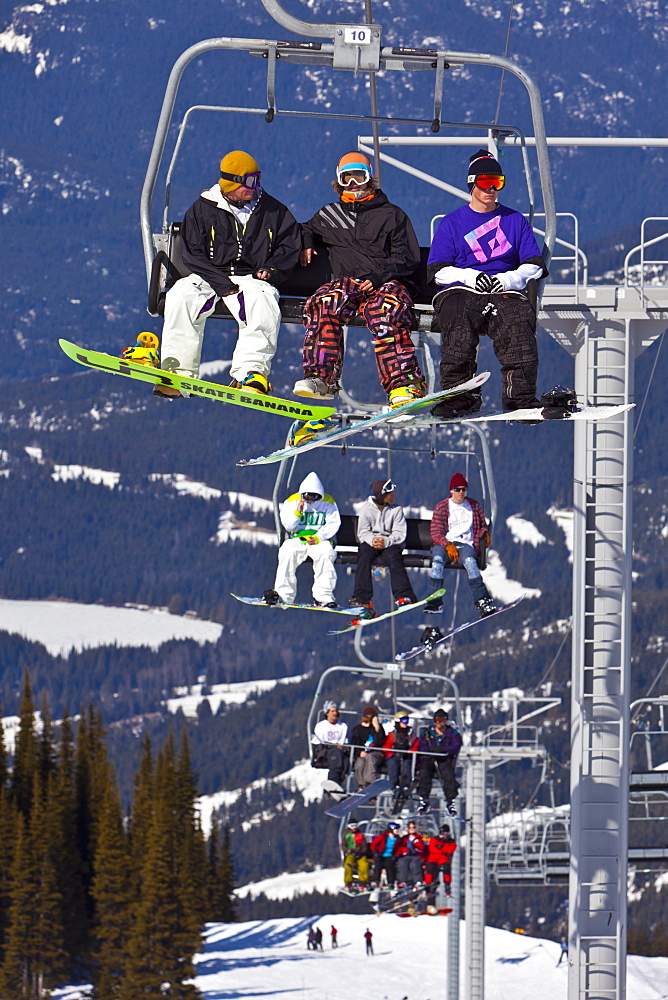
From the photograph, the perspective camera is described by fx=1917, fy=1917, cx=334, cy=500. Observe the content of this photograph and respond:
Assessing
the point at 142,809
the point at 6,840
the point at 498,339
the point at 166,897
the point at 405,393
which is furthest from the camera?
the point at 142,809

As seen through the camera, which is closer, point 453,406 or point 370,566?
point 453,406

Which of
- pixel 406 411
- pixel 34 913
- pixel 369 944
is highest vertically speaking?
pixel 406 411

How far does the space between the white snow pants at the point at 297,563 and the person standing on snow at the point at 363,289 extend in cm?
520

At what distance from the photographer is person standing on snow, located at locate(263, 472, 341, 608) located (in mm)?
15789

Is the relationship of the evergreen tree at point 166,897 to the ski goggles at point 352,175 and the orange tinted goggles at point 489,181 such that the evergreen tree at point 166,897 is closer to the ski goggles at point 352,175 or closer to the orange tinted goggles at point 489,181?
the ski goggles at point 352,175

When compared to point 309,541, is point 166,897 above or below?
below

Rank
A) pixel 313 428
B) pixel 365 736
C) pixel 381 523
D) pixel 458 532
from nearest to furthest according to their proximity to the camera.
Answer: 1. pixel 313 428
2. pixel 458 532
3. pixel 381 523
4. pixel 365 736

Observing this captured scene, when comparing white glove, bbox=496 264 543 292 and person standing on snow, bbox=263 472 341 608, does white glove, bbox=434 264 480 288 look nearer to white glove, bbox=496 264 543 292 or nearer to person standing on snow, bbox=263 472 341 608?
white glove, bbox=496 264 543 292

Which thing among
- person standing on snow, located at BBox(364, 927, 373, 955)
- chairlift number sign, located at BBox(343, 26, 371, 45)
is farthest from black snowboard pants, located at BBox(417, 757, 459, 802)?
person standing on snow, located at BBox(364, 927, 373, 955)

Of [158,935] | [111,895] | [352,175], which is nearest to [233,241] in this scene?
[352,175]

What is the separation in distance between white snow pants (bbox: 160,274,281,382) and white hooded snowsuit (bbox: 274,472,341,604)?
5155mm

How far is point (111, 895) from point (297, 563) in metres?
55.5

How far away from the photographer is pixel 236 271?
10.7 meters

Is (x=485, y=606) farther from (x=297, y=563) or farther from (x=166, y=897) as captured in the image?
(x=166, y=897)
